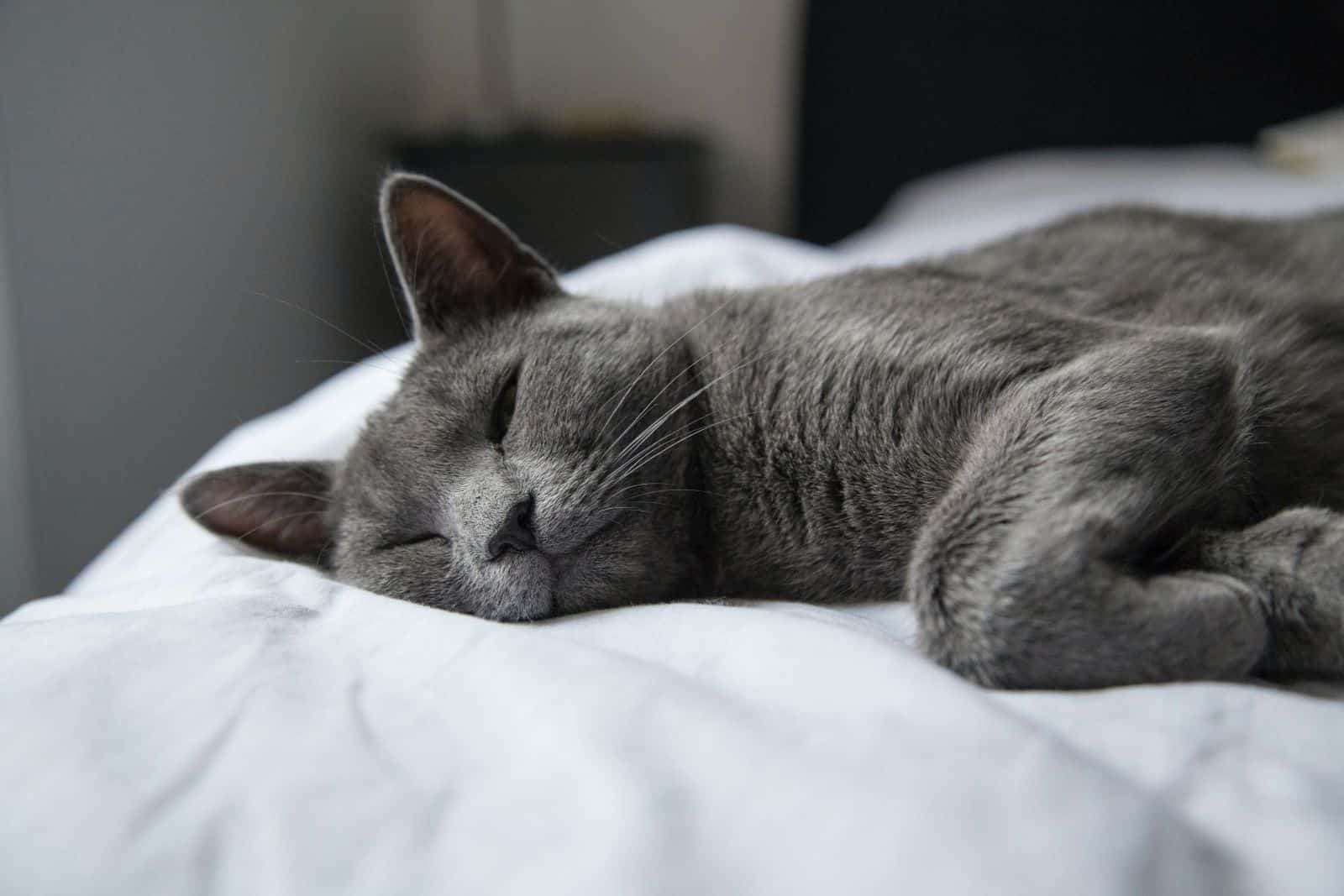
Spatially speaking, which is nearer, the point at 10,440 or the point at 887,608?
the point at 887,608

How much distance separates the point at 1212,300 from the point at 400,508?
93 centimetres

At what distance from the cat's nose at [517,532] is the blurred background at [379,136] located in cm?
50

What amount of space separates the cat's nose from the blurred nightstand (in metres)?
2.04

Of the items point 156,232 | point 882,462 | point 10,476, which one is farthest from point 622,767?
point 156,232

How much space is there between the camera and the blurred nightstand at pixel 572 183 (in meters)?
2.81

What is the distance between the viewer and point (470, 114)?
343cm

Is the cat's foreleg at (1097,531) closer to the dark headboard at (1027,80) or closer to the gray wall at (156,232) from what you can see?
the gray wall at (156,232)

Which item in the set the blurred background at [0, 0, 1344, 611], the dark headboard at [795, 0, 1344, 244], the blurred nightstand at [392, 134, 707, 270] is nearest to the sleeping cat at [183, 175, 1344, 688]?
the blurred background at [0, 0, 1344, 611]

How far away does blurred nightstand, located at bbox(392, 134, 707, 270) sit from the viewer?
2811 mm

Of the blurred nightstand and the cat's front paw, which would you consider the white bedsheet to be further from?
the blurred nightstand

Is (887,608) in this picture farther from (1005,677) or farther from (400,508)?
(400,508)

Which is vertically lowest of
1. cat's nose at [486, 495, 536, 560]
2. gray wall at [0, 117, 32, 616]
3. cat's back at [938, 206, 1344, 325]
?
gray wall at [0, 117, 32, 616]

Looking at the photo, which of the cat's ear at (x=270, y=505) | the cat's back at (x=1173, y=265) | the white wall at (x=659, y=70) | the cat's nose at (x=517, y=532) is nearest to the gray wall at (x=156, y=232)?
the white wall at (x=659, y=70)

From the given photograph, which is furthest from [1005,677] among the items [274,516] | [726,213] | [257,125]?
[726,213]
